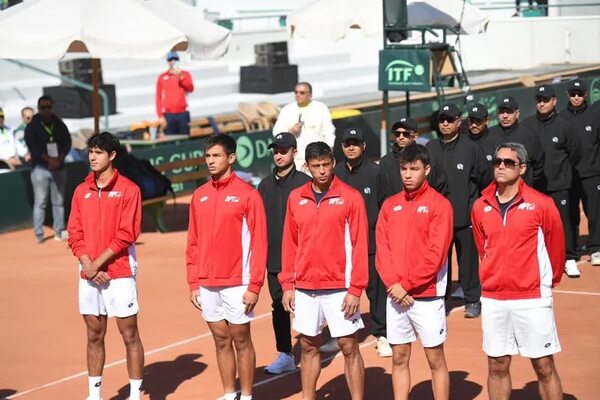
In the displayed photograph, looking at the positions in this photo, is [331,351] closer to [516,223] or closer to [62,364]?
[62,364]

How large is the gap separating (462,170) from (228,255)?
12.4 feet

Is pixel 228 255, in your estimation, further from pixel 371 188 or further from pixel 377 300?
pixel 377 300

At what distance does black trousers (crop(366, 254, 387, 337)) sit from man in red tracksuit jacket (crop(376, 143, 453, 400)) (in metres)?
2.41

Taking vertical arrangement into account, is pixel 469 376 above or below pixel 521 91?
below

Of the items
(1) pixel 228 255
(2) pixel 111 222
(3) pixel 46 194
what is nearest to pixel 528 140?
(1) pixel 228 255

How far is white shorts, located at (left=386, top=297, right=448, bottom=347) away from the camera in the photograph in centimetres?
857

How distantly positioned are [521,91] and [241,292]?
→ 20519 millimetres

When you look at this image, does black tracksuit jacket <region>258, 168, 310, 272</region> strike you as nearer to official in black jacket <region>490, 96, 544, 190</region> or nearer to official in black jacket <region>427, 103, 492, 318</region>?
official in black jacket <region>427, 103, 492, 318</region>

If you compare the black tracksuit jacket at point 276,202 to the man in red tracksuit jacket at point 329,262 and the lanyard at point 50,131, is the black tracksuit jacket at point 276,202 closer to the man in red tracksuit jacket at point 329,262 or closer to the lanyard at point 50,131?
the man in red tracksuit jacket at point 329,262

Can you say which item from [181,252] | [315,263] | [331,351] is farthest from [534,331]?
[181,252]

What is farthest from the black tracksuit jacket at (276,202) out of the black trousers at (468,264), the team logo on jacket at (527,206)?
the black trousers at (468,264)

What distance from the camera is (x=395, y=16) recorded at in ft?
58.3

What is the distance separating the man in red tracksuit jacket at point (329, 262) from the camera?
8.86 meters

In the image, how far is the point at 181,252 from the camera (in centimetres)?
1656
